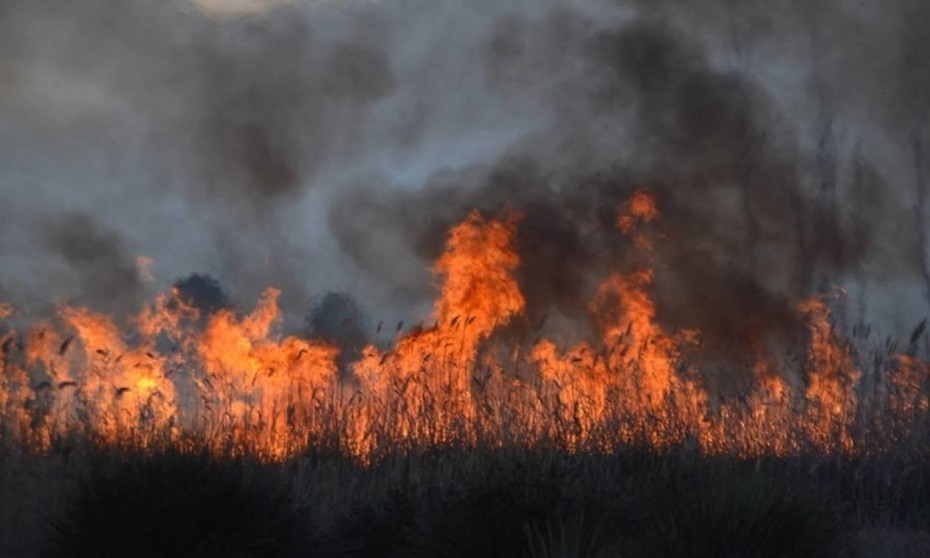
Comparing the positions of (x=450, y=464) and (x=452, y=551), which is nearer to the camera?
(x=452, y=551)

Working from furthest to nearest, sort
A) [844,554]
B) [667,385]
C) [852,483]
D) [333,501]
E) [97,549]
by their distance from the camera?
[667,385]
[852,483]
[333,501]
[844,554]
[97,549]

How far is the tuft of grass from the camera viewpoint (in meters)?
7.94

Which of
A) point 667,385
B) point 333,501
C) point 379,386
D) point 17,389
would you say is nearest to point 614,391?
point 667,385

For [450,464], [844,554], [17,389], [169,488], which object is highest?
[17,389]

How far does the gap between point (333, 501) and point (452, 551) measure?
2.59 meters

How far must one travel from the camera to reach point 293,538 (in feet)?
28.4

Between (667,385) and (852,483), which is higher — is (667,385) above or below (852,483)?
above

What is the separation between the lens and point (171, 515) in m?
7.98

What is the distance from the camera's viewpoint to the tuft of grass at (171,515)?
794 cm

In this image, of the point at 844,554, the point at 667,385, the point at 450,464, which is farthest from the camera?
the point at 667,385

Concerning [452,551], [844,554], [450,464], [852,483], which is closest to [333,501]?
[450,464]

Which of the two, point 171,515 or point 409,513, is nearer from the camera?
point 171,515

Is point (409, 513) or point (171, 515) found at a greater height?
point (409, 513)

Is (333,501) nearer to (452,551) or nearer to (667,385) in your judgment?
(452,551)
